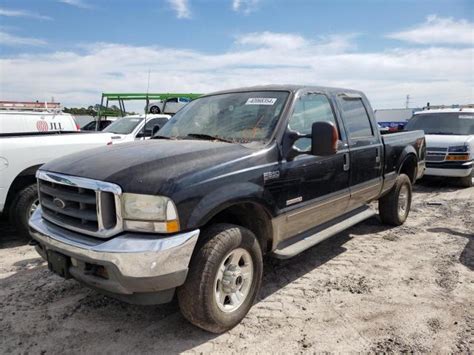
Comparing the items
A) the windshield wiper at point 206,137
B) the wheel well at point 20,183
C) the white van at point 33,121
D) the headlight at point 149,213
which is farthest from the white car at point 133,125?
the headlight at point 149,213

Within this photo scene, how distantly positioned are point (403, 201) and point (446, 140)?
4261 millimetres

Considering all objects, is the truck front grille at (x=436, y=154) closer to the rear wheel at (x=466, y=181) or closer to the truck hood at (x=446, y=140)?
the truck hood at (x=446, y=140)

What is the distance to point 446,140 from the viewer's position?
9.48 meters

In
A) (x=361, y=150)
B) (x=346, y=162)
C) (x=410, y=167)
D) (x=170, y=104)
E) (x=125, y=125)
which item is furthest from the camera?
(x=170, y=104)

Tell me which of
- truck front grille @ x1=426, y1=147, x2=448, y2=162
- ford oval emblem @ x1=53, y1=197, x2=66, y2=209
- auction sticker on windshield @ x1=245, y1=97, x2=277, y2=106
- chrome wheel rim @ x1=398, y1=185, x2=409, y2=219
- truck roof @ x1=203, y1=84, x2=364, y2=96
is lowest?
chrome wheel rim @ x1=398, y1=185, x2=409, y2=219

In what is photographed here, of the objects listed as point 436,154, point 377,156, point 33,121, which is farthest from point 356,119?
point 436,154

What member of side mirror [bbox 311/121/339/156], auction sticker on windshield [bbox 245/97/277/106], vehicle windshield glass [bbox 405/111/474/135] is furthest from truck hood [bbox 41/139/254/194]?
vehicle windshield glass [bbox 405/111/474/135]

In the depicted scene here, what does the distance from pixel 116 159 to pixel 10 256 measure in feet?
9.11

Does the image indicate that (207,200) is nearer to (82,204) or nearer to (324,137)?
(82,204)

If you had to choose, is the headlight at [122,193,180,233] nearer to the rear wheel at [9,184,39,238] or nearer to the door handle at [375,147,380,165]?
the rear wheel at [9,184,39,238]

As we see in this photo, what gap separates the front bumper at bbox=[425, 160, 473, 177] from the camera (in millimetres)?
9188

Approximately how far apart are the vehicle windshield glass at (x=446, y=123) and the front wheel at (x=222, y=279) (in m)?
8.83

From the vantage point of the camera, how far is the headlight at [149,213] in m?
2.62

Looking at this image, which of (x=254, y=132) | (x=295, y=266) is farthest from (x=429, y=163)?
(x=254, y=132)
